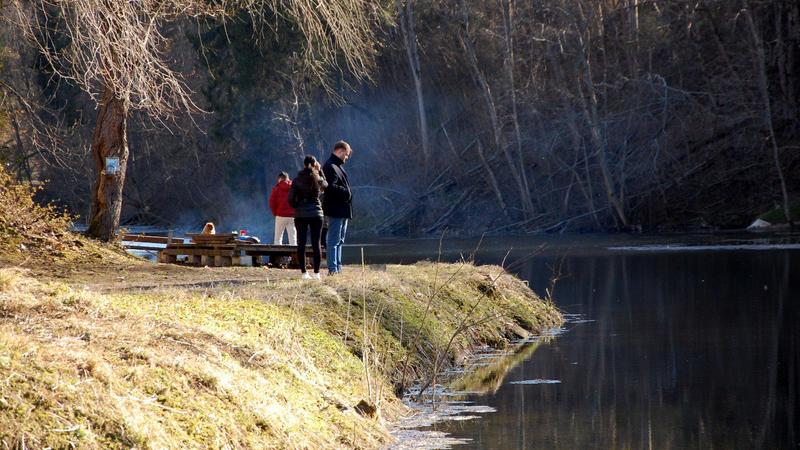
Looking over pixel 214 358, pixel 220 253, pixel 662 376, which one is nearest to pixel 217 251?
pixel 220 253

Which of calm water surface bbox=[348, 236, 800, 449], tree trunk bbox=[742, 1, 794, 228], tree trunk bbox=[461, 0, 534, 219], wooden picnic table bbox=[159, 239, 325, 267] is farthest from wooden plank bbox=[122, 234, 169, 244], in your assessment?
tree trunk bbox=[461, 0, 534, 219]

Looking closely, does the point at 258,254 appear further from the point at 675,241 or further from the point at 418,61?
the point at 418,61

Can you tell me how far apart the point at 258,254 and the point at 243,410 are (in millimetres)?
15030

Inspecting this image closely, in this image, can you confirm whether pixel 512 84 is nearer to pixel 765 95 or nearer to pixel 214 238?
pixel 765 95

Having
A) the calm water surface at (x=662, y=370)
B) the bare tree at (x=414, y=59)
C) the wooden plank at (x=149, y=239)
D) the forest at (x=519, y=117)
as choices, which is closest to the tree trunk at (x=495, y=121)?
the forest at (x=519, y=117)

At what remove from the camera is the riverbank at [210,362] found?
6.96 metres

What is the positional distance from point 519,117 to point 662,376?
4472 centimetres

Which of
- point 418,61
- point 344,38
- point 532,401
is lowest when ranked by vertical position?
point 532,401

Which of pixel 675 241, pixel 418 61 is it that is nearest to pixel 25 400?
pixel 675 241

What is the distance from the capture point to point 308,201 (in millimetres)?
17422

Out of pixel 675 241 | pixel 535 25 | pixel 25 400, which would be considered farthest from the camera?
pixel 535 25

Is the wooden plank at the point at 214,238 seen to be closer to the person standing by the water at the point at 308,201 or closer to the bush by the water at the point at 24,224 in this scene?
the bush by the water at the point at 24,224

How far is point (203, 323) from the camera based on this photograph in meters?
10.5

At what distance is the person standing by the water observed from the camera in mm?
17281
